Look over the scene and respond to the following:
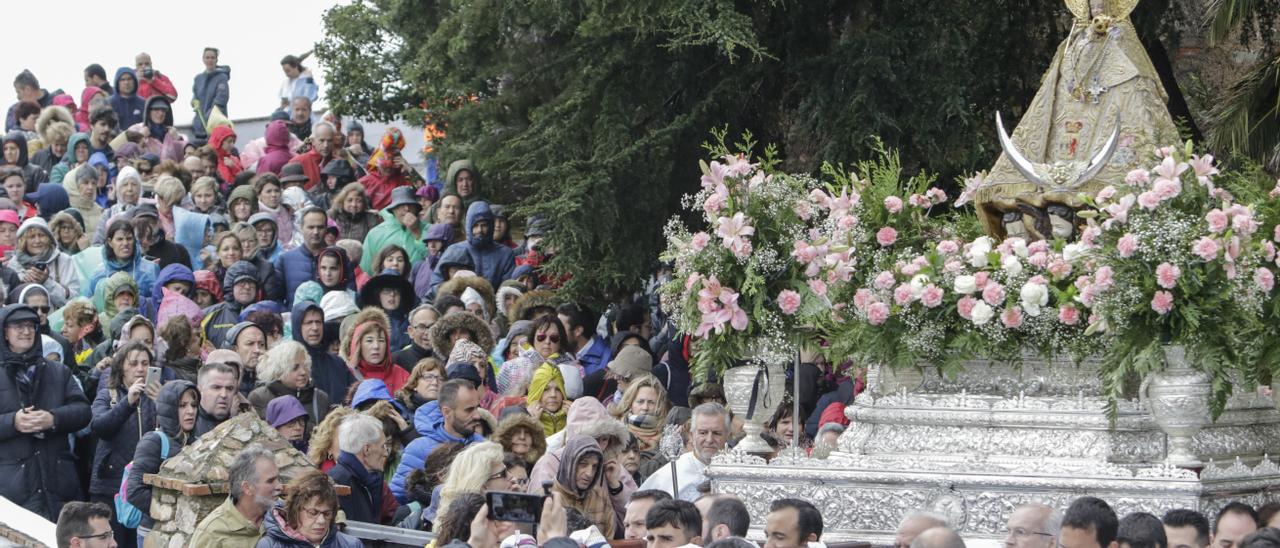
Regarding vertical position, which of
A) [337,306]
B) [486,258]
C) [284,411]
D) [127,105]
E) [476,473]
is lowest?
[476,473]

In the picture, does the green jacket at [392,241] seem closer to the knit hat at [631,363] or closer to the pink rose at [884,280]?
the knit hat at [631,363]

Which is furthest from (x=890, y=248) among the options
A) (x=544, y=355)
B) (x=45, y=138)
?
(x=45, y=138)

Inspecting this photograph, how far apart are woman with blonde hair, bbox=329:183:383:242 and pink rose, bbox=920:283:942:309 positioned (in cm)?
905

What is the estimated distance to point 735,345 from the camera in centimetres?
1186

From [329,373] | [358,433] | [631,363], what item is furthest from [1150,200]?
[329,373]

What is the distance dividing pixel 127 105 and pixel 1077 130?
48.9ft

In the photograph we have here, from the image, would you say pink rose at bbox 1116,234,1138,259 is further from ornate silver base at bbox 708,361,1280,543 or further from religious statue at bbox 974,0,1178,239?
religious statue at bbox 974,0,1178,239

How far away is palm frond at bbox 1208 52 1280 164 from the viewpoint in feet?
50.7

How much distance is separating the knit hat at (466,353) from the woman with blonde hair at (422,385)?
688 mm

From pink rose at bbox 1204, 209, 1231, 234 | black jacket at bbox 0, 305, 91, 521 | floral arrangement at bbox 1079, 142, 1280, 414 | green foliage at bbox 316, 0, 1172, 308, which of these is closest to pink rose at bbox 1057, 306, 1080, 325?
floral arrangement at bbox 1079, 142, 1280, 414

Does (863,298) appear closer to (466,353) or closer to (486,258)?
(466,353)

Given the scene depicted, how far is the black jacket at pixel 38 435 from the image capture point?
42.1 feet

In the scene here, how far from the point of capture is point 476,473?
1048 cm

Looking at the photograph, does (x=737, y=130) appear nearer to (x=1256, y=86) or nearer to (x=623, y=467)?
(x=1256, y=86)
